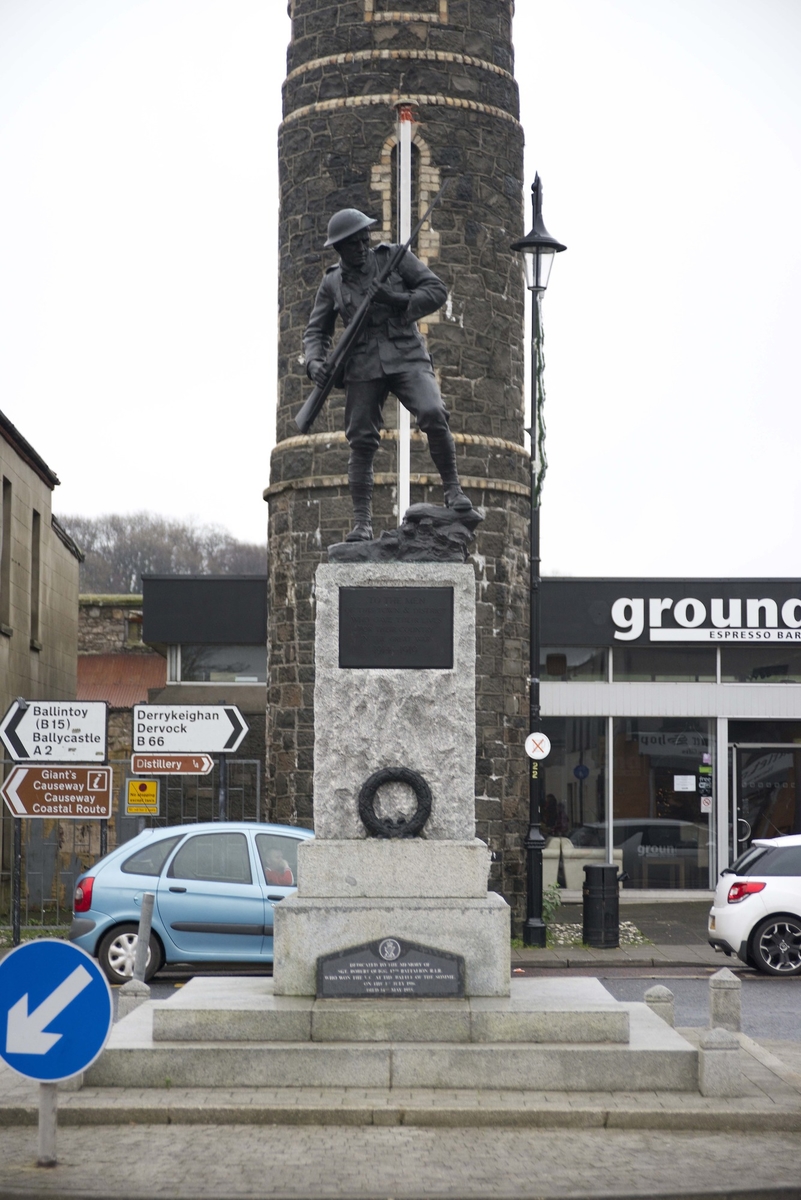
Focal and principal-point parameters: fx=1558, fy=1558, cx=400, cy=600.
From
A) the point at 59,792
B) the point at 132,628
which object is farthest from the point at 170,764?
the point at 132,628

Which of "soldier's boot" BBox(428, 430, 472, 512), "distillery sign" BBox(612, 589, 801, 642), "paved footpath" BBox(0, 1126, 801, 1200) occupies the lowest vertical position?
"paved footpath" BBox(0, 1126, 801, 1200)

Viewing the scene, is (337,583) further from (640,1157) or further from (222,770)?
(222,770)

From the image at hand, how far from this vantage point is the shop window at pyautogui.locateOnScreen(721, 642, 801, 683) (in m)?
25.1

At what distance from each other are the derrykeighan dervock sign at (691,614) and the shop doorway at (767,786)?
179 cm

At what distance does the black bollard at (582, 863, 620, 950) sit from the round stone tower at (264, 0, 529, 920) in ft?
4.92

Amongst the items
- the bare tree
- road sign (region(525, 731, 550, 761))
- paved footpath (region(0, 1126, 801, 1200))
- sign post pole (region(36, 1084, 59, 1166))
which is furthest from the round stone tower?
the bare tree

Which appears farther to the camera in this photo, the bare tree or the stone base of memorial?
the bare tree

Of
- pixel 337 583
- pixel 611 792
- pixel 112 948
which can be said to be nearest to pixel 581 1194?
pixel 337 583

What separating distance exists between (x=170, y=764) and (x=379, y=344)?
28.6ft

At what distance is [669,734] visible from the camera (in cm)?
2494

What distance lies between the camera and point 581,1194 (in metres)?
6.91

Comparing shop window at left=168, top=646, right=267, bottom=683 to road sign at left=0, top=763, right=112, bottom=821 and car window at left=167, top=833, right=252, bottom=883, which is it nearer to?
road sign at left=0, top=763, right=112, bottom=821

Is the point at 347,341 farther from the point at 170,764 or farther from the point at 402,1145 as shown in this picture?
the point at 170,764

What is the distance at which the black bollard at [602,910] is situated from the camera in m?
18.8
